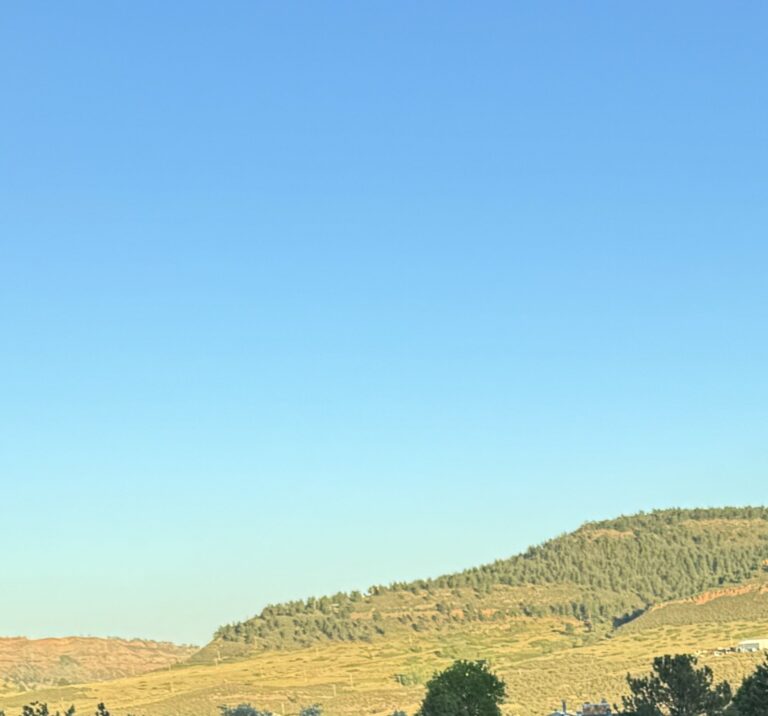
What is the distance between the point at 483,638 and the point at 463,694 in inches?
3474

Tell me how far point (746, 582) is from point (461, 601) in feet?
134

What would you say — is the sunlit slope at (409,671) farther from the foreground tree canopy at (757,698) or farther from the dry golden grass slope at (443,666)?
the foreground tree canopy at (757,698)

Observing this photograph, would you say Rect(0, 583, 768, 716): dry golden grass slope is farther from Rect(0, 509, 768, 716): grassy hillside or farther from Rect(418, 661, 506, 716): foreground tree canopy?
Rect(418, 661, 506, 716): foreground tree canopy

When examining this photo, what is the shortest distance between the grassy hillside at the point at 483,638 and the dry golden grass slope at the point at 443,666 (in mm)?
248

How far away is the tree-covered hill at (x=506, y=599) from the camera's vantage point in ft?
544

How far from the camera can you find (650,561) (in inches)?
7820

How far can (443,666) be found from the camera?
5261 inches

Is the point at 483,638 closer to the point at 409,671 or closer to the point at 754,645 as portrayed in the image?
the point at 409,671

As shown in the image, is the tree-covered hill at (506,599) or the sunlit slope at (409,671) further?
the tree-covered hill at (506,599)

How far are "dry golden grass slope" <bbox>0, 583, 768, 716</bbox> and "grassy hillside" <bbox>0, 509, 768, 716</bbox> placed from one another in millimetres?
248

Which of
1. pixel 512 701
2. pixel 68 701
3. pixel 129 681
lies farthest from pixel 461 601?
pixel 512 701

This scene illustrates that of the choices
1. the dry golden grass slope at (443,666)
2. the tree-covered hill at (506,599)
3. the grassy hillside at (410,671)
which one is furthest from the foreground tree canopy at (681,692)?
the tree-covered hill at (506,599)

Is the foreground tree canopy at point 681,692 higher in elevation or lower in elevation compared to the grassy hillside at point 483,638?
lower

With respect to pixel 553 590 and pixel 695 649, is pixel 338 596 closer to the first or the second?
pixel 553 590
